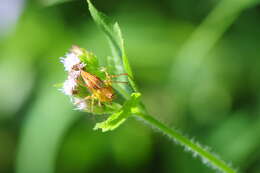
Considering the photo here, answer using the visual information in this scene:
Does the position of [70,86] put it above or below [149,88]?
above

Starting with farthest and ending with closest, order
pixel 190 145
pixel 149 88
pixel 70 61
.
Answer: pixel 149 88, pixel 70 61, pixel 190 145

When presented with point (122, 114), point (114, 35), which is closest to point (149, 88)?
point (114, 35)

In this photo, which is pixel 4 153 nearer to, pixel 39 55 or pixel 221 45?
pixel 39 55

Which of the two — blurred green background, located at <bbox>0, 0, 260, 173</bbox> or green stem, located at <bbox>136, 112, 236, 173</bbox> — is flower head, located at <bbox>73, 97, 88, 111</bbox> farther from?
blurred green background, located at <bbox>0, 0, 260, 173</bbox>

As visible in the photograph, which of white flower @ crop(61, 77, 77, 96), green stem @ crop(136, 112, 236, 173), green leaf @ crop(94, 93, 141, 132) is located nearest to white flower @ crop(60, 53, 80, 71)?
white flower @ crop(61, 77, 77, 96)

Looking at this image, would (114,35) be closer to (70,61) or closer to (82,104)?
(70,61)

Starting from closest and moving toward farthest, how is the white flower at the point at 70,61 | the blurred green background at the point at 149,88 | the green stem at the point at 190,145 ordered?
the green stem at the point at 190,145
the white flower at the point at 70,61
the blurred green background at the point at 149,88

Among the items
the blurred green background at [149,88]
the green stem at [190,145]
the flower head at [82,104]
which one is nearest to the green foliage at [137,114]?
the green stem at [190,145]

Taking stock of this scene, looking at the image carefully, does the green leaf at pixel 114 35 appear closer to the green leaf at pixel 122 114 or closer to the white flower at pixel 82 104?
the green leaf at pixel 122 114
